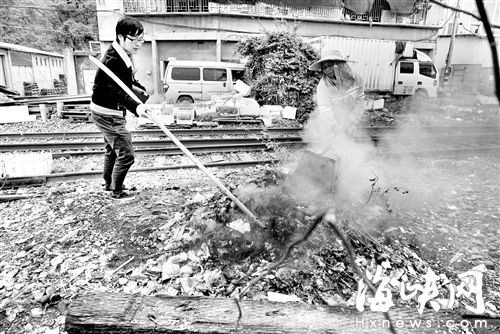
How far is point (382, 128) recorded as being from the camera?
34.3 feet

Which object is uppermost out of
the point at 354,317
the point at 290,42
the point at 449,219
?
the point at 290,42

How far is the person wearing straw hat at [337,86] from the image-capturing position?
4.96 m

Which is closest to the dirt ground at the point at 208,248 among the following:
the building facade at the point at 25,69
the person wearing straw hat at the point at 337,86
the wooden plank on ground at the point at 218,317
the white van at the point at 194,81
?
the wooden plank on ground at the point at 218,317

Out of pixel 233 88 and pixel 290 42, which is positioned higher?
pixel 290 42

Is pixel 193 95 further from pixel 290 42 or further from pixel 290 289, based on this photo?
pixel 290 289

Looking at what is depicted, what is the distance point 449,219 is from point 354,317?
134 inches

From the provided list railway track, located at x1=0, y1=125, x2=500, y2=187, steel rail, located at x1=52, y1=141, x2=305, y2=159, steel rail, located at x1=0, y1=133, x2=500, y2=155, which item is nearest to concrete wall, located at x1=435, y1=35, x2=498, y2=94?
railway track, located at x1=0, y1=125, x2=500, y2=187

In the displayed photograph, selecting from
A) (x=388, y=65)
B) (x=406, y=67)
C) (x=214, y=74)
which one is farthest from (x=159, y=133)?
(x=406, y=67)

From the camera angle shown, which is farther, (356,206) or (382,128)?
(382,128)

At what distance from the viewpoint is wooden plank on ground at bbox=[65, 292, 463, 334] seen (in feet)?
7.02

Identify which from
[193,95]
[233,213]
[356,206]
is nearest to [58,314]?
[233,213]

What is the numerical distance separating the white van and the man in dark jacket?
→ 9.64 m

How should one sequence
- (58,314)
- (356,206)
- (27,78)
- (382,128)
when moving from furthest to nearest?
(27,78)
(382,128)
(356,206)
(58,314)

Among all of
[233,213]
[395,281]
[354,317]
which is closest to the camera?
[354,317]
